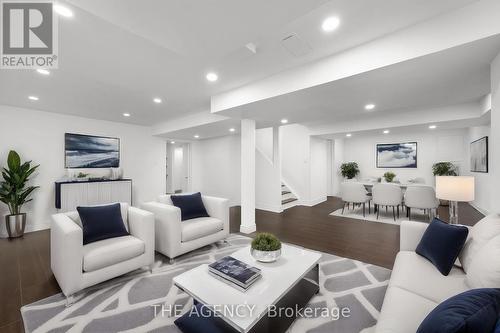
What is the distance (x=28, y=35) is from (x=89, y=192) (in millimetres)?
3599

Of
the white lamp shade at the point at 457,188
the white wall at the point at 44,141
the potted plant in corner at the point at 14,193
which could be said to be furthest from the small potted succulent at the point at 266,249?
the white wall at the point at 44,141

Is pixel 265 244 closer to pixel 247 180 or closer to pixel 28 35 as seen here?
pixel 247 180

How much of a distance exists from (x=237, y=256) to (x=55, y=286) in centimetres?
197

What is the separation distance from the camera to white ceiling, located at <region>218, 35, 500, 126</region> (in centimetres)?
200

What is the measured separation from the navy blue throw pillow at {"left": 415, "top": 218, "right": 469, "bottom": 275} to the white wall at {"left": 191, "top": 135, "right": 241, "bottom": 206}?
501cm

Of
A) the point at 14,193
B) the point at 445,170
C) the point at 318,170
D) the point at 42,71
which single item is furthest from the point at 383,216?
the point at 14,193

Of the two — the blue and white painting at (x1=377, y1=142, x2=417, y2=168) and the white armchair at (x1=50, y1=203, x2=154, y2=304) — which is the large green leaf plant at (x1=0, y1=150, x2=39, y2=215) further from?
the blue and white painting at (x1=377, y1=142, x2=417, y2=168)

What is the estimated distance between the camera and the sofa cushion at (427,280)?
1395 millimetres

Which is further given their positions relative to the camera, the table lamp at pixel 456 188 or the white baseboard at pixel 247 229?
the white baseboard at pixel 247 229

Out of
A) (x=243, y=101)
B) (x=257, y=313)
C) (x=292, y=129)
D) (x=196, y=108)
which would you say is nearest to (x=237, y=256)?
(x=257, y=313)

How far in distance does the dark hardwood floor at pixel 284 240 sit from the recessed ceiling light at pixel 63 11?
2.53 meters

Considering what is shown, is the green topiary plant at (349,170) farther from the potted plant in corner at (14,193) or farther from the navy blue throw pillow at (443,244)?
the potted plant in corner at (14,193)

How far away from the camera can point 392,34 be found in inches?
80.5

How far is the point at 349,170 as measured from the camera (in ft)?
26.4
